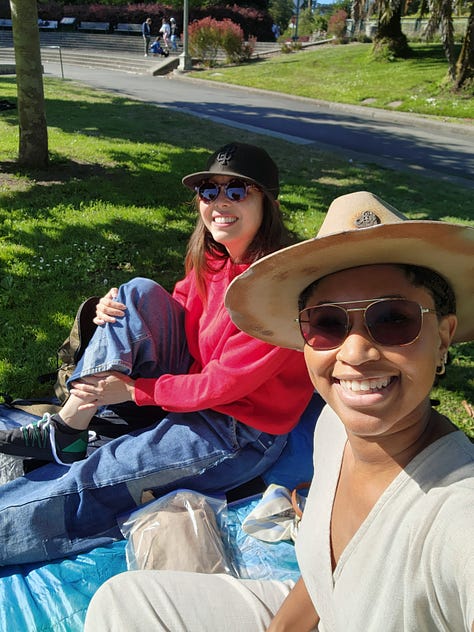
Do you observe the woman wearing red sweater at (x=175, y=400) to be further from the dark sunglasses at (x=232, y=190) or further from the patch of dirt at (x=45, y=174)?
the patch of dirt at (x=45, y=174)

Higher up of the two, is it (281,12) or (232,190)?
(281,12)

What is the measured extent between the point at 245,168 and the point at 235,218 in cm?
24

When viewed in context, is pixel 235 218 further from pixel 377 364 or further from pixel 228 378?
pixel 377 364

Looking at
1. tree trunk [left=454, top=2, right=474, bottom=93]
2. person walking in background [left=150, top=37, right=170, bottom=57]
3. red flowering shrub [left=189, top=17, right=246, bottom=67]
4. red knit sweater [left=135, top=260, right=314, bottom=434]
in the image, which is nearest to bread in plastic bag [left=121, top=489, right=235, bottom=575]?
red knit sweater [left=135, top=260, right=314, bottom=434]

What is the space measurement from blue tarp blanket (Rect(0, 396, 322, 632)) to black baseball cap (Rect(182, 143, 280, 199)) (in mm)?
1501

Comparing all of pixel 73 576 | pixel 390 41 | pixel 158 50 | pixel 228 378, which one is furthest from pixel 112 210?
pixel 158 50

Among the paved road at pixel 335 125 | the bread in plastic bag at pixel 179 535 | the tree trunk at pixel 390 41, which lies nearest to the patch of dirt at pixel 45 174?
the paved road at pixel 335 125

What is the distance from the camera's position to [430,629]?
1.12 metres

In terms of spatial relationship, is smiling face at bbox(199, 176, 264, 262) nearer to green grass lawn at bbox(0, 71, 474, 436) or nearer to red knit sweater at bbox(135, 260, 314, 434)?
red knit sweater at bbox(135, 260, 314, 434)

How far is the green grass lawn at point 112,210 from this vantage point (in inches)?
165

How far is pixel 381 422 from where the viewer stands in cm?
128

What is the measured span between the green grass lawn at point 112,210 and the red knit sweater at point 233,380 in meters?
1.42

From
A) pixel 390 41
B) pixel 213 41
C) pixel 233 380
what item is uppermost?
pixel 390 41

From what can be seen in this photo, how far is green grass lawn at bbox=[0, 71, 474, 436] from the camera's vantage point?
13.8 feet
